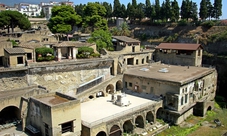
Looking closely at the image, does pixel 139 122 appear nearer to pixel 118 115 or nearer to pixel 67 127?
pixel 118 115

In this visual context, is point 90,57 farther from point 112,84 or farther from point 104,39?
point 104,39

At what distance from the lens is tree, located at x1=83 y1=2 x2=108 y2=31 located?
5283 centimetres

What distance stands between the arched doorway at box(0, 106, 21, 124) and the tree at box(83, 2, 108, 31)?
32184 mm

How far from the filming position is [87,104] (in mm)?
27984

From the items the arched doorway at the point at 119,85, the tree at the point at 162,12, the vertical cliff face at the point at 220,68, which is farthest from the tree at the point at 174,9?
the arched doorway at the point at 119,85

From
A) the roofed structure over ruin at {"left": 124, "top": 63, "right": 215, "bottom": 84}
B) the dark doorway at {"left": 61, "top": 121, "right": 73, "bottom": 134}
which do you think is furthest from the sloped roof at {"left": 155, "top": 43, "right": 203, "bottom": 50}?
the dark doorway at {"left": 61, "top": 121, "right": 73, "bottom": 134}

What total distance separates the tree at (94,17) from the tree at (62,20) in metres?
3.61

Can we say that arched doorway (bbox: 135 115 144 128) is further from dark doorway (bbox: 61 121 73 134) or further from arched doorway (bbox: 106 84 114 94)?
dark doorway (bbox: 61 121 73 134)

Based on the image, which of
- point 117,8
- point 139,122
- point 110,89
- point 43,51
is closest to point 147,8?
point 117,8

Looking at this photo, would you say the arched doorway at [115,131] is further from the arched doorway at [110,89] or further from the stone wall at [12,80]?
the stone wall at [12,80]

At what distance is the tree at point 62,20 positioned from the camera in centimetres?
4691

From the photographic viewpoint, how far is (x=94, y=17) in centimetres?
5241

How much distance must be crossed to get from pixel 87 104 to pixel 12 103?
869 centimetres

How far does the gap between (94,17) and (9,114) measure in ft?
108
